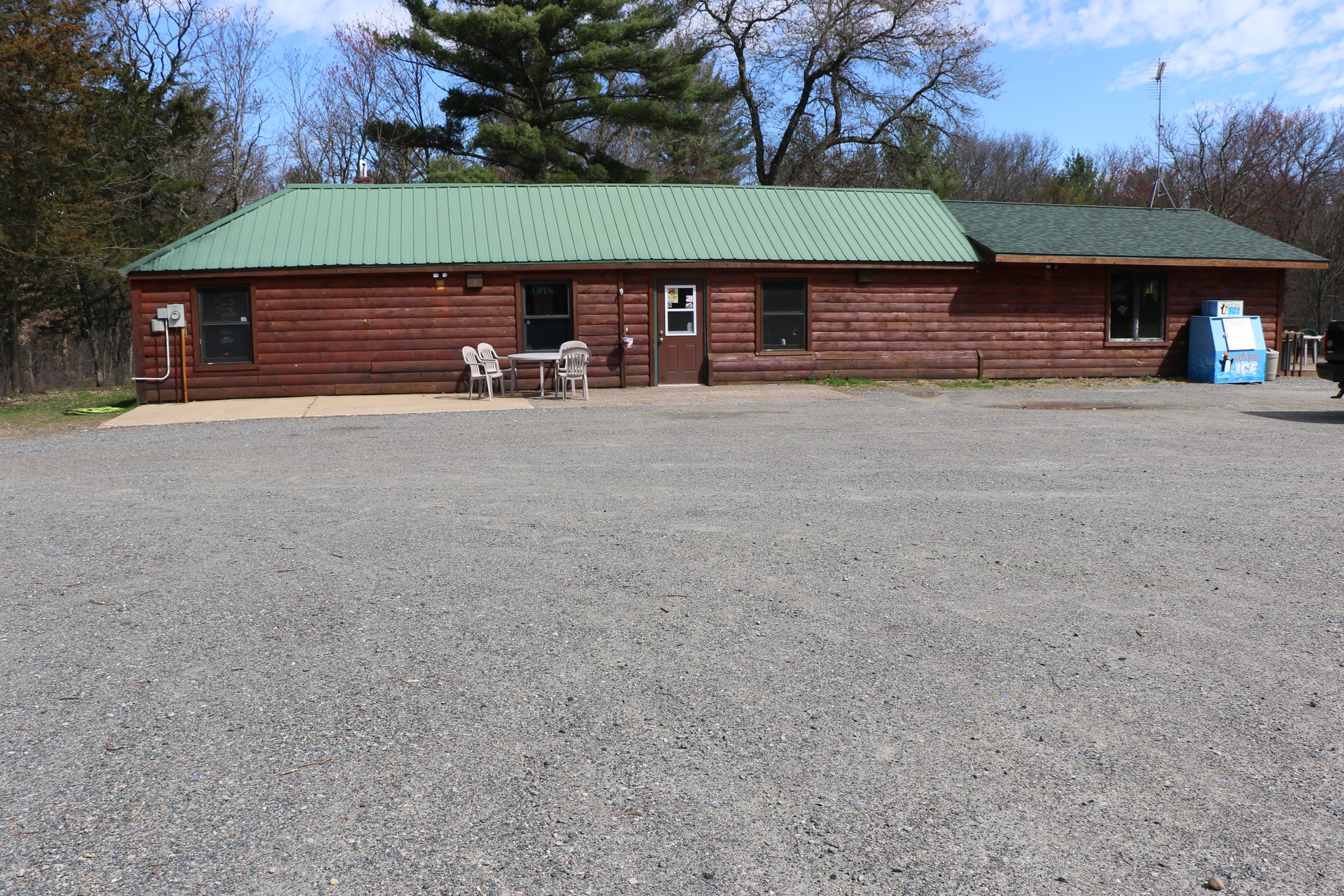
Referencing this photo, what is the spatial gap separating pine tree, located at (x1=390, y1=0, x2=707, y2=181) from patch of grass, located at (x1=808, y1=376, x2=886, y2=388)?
1192cm

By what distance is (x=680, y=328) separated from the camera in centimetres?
1920

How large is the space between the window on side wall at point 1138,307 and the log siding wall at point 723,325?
9.3 inches

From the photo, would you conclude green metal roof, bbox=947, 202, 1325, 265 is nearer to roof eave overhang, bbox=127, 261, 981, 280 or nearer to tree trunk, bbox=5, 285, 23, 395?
roof eave overhang, bbox=127, 261, 981, 280

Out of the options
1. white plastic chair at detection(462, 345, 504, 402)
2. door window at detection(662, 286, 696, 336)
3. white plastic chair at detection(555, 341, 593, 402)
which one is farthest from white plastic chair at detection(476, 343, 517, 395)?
door window at detection(662, 286, 696, 336)

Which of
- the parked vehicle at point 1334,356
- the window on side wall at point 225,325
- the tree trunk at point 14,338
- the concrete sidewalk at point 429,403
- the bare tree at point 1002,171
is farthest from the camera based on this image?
the bare tree at point 1002,171

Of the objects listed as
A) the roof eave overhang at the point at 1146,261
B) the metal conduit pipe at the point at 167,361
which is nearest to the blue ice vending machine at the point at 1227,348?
the roof eave overhang at the point at 1146,261

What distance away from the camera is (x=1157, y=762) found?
11.3 feet

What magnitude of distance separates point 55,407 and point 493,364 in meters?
7.77

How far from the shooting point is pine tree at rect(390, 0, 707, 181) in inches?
1052

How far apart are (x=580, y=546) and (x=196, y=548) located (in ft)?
7.83

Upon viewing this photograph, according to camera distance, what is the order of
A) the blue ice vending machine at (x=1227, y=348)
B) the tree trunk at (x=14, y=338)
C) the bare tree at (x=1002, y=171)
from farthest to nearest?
the bare tree at (x=1002, y=171)
the tree trunk at (x=14, y=338)
the blue ice vending machine at (x=1227, y=348)

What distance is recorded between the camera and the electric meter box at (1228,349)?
20.3 meters

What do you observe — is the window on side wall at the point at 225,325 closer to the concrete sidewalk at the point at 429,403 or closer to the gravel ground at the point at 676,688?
the concrete sidewalk at the point at 429,403

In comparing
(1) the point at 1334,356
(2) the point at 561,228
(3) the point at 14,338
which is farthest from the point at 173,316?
(1) the point at 1334,356
